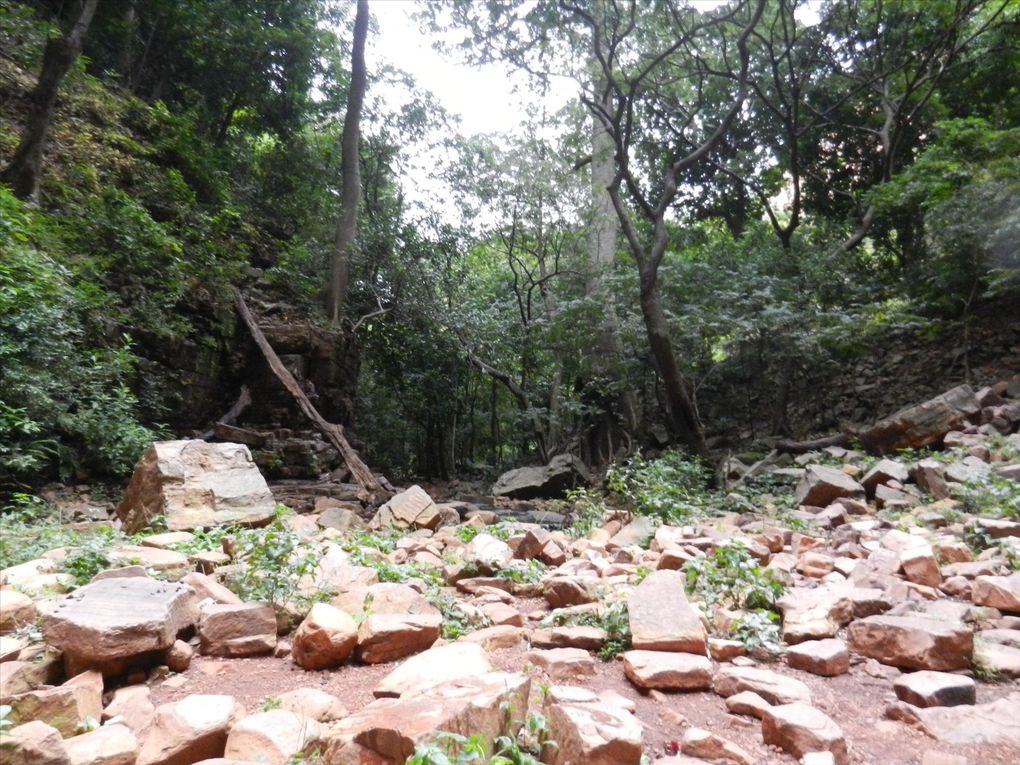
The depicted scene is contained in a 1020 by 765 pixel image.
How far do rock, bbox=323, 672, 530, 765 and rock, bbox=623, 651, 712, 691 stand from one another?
639mm

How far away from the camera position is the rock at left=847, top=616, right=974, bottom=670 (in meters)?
2.49

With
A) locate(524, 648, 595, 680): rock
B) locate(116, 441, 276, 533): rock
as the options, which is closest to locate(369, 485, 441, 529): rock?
locate(116, 441, 276, 533): rock

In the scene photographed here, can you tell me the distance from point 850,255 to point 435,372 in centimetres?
892

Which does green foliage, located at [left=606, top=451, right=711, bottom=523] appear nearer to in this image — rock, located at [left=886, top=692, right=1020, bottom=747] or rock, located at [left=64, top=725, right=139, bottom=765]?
rock, located at [left=886, top=692, right=1020, bottom=747]

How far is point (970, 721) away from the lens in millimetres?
2078

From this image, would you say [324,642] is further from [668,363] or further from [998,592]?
[668,363]

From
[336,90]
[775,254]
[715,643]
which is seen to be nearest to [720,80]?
[775,254]

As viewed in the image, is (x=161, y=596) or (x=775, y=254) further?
(x=775, y=254)

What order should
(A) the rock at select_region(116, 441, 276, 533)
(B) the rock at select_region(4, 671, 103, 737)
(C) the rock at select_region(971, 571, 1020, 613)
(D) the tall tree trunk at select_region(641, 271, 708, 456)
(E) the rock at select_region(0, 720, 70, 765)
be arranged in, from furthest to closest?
(D) the tall tree trunk at select_region(641, 271, 708, 456), (A) the rock at select_region(116, 441, 276, 533), (C) the rock at select_region(971, 571, 1020, 613), (B) the rock at select_region(4, 671, 103, 737), (E) the rock at select_region(0, 720, 70, 765)

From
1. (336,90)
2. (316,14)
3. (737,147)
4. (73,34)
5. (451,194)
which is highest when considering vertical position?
(316,14)

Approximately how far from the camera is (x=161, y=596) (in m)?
2.49

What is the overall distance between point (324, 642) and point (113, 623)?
2.46 ft

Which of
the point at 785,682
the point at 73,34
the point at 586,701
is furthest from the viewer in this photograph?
the point at 73,34

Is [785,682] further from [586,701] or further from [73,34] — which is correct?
[73,34]
